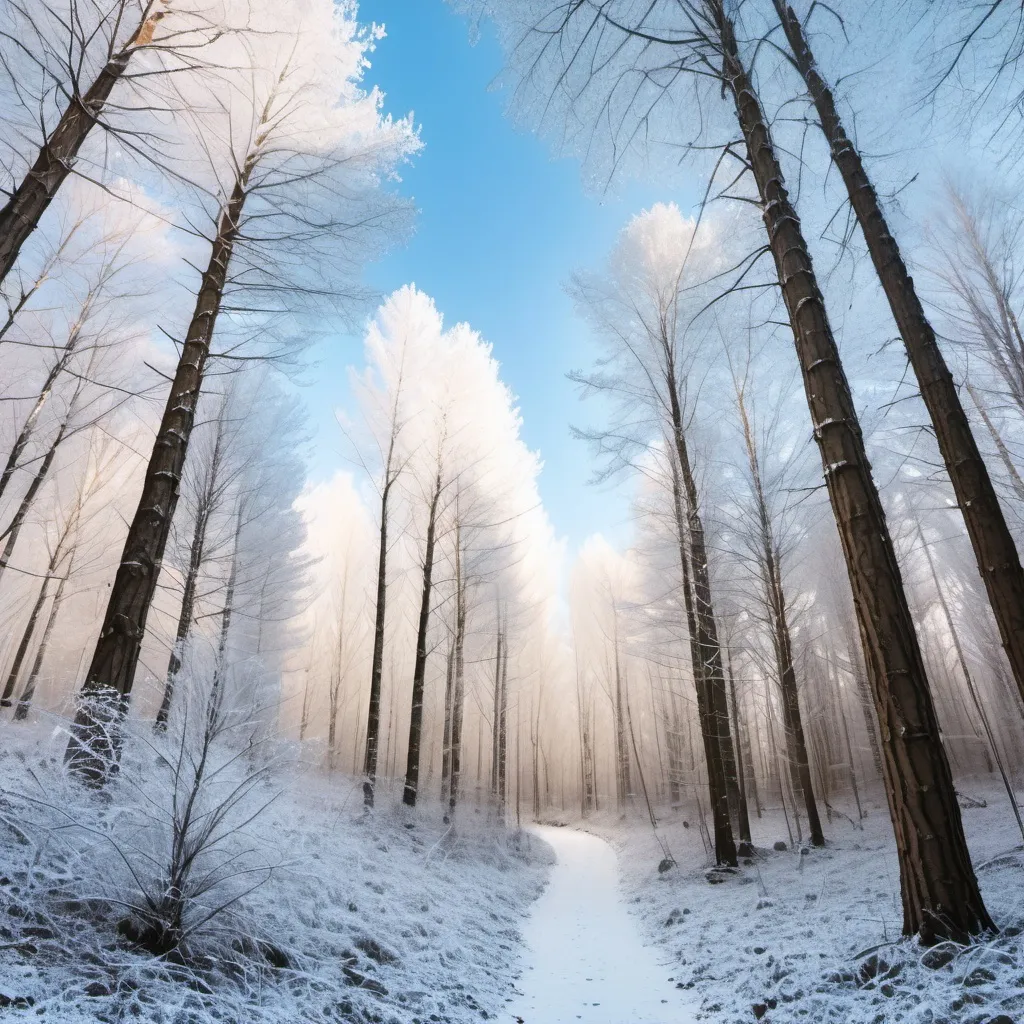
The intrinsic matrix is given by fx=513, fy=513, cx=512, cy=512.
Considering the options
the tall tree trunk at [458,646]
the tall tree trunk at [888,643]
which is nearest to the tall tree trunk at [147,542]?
the tall tree trunk at [888,643]

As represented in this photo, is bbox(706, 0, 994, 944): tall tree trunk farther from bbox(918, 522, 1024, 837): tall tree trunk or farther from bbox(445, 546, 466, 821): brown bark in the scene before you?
bbox(445, 546, 466, 821): brown bark

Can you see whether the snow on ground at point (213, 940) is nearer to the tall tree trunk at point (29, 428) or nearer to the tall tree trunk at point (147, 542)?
the tall tree trunk at point (147, 542)

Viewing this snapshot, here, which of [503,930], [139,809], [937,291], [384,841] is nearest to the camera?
[139,809]

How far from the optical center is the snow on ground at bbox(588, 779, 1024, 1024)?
7.70 ft

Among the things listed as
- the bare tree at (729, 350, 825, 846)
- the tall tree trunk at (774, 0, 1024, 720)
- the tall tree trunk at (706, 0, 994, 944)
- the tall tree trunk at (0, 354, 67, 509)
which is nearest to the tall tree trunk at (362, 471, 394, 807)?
the tall tree trunk at (0, 354, 67, 509)

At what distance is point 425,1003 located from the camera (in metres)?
3.01

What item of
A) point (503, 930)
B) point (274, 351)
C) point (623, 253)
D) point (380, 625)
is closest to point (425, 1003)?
point (503, 930)

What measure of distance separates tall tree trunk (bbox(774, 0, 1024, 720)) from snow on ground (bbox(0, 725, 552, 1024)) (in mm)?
4173

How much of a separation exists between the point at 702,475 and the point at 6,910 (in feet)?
29.3

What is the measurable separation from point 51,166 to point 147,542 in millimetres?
2606

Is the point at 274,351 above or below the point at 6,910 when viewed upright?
above

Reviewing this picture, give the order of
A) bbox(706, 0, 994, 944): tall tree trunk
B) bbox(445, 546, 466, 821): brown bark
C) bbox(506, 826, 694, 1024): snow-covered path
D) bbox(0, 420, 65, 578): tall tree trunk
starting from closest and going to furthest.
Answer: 1. bbox(706, 0, 994, 944): tall tree trunk
2. bbox(506, 826, 694, 1024): snow-covered path
3. bbox(0, 420, 65, 578): tall tree trunk
4. bbox(445, 546, 466, 821): brown bark

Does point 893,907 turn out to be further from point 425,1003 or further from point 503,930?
point 425,1003

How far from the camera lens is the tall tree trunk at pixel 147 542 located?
3096 mm
